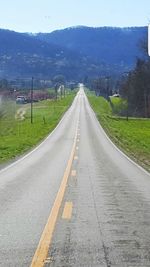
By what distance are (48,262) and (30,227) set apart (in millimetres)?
2518

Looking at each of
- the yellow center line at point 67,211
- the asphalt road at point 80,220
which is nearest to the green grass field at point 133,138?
the asphalt road at point 80,220

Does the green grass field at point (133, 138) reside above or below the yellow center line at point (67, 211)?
below

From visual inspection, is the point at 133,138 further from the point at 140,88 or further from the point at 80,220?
the point at 140,88

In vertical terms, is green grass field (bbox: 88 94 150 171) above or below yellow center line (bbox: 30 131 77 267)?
below

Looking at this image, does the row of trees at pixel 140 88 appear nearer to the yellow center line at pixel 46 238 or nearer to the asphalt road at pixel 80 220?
the asphalt road at pixel 80 220

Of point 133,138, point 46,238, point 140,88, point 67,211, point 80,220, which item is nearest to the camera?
point 46,238

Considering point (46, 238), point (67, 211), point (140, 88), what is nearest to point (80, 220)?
point (67, 211)

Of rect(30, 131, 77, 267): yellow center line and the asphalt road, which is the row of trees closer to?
the asphalt road

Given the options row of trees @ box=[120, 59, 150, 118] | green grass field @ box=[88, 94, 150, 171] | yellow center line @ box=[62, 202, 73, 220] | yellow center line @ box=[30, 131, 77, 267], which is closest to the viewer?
yellow center line @ box=[30, 131, 77, 267]

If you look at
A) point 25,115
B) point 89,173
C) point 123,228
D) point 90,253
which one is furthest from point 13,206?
point 25,115

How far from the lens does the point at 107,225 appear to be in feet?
32.7

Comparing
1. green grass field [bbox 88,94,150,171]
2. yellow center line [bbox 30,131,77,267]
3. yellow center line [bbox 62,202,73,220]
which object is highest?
yellow center line [bbox 30,131,77,267]

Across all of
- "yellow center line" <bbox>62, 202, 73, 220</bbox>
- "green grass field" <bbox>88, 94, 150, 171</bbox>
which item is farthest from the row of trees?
"yellow center line" <bbox>62, 202, 73, 220</bbox>

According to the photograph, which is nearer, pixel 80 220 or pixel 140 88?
pixel 80 220
